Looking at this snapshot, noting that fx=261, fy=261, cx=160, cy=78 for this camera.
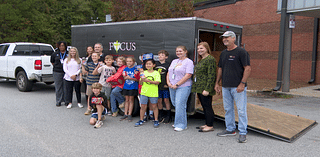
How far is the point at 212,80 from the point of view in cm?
495

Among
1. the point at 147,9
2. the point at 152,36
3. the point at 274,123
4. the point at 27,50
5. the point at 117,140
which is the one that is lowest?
the point at 117,140

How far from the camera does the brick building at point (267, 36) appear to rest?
13406mm

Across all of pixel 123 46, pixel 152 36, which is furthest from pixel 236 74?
pixel 123 46

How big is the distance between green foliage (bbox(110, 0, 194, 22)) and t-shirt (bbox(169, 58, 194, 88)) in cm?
903

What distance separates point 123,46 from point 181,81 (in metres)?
2.25

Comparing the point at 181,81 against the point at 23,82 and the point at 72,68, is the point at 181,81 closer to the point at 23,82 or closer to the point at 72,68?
the point at 72,68

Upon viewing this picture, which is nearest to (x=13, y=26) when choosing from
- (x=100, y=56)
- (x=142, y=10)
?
(x=142, y=10)

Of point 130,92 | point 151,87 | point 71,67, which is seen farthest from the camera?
point 71,67

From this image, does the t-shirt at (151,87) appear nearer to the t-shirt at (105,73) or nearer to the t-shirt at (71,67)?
the t-shirt at (105,73)

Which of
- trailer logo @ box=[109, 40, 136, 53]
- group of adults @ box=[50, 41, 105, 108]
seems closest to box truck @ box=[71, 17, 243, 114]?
trailer logo @ box=[109, 40, 136, 53]

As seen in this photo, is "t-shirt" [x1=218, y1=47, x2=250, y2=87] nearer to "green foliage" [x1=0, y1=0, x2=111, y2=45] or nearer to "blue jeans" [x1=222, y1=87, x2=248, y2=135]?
"blue jeans" [x1=222, y1=87, x2=248, y2=135]

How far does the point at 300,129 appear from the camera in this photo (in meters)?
5.02

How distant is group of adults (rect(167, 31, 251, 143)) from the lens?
175 inches

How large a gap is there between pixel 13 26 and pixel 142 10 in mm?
9305
